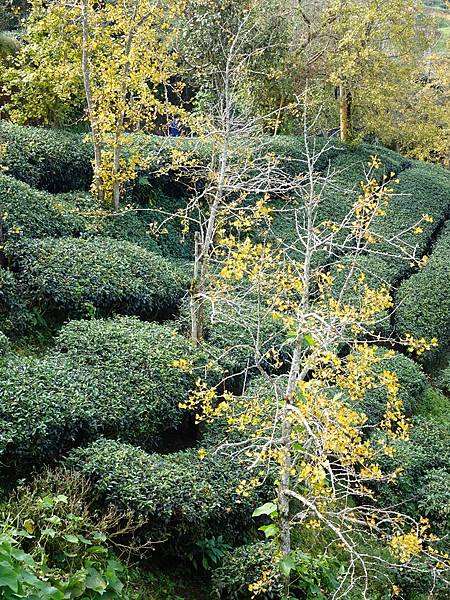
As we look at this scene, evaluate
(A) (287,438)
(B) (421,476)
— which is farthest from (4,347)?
(B) (421,476)

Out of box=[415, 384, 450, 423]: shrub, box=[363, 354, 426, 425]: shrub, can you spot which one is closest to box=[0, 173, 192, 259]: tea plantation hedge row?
box=[363, 354, 426, 425]: shrub

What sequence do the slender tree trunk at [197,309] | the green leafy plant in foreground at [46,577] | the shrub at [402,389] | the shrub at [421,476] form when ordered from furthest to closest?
the shrub at [402,389] → the shrub at [421,476] → the slender tree trunk at [197,309] → the green leafy plant in foreground at [46,577]

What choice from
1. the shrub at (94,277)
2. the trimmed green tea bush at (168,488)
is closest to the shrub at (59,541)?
the trimmed green tea bush at (168,488)

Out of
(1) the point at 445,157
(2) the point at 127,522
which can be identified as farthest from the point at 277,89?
(2) the point at 127,522

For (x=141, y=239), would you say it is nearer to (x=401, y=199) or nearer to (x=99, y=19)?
(x=99, y=19)

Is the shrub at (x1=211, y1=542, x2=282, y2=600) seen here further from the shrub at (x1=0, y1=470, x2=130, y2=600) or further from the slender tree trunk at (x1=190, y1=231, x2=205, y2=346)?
the slender tree trunk at (x1=190, y1=231, x2=205, y2=346)

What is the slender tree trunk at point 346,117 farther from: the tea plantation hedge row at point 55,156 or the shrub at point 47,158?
the shrub at point 47,158

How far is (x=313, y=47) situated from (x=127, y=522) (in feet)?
59.3

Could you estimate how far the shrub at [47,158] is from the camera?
12.3 m

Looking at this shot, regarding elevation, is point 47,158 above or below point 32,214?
above

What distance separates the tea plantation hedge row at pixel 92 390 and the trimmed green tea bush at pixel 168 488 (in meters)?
0.39

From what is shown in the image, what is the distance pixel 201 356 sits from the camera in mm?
9062

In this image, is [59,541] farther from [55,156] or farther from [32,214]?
[55,156]

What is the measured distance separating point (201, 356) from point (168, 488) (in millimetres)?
2786
